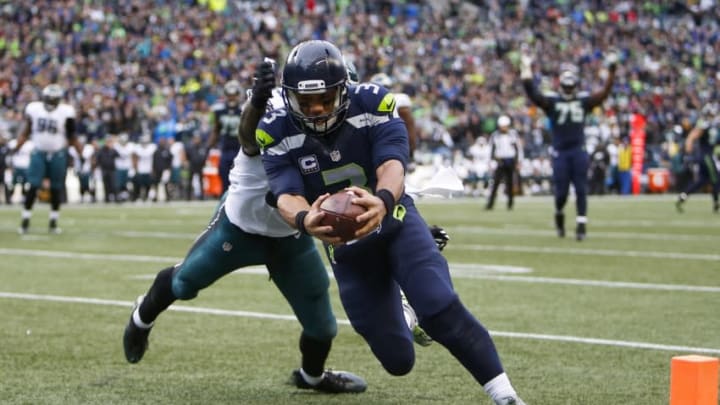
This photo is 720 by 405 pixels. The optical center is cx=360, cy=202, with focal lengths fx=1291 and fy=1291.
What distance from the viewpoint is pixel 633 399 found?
517 centimetres

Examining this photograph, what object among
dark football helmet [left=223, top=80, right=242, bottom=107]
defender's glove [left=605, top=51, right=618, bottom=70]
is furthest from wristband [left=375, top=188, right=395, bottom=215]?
dark football helmet [left=223, top=80, right=242, bottom=107]

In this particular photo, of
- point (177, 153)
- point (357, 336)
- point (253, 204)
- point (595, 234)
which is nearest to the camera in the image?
point (253, 204)

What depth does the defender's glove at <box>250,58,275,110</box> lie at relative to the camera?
16.0ft

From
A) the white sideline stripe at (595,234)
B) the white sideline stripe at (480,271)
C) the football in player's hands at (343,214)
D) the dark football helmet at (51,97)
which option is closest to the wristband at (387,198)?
the football in player's hands at (343,214)

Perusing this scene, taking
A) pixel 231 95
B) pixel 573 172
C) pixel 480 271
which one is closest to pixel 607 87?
pixel 573 172

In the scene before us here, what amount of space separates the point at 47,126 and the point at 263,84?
10296 mm

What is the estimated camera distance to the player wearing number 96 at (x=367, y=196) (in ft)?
14.6

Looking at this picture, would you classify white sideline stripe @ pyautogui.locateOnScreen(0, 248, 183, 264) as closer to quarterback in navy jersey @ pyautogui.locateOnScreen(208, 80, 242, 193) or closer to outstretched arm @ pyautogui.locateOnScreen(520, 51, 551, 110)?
quarterback in navy jersey @ pyautogui.locateOnScreen(208, 80, 242, 193)

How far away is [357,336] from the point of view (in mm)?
7121

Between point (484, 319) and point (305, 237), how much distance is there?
2513 millimetres

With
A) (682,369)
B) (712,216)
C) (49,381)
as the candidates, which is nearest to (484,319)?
(49,381)

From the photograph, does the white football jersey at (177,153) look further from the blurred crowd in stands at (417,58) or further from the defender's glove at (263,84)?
the defender's glove at (263,84)

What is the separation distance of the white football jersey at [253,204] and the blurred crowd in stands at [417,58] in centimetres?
2230

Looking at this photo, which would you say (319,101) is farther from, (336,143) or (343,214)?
(343,214)
